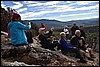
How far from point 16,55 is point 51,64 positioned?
1388mm

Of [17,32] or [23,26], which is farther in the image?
[17,32]

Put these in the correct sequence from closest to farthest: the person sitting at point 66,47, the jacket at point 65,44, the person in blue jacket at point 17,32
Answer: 1. the person in blue jacket at point 17,32
2. the person sitting at point 66,47
3. the jacket at point 65,44

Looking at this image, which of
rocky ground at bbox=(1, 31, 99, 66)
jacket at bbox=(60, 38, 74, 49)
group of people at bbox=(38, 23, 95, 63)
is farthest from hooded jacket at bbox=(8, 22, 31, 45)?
jacket at bbox=(60, 38, 74, 49)

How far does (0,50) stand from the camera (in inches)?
392

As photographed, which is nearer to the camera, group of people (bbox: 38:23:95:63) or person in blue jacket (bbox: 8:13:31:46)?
person in blue jacket (bbox: 8:13:31:46)

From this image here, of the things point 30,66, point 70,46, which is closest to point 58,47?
point 70,46

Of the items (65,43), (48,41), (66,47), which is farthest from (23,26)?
(66,47)

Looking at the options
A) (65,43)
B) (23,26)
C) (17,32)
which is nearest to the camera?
(23,26)

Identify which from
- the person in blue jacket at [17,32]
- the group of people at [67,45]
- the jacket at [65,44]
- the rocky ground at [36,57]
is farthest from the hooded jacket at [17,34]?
the jacket at [65,44]

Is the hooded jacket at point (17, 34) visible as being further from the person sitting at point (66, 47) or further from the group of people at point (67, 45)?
the person sitting at point (66, 47)

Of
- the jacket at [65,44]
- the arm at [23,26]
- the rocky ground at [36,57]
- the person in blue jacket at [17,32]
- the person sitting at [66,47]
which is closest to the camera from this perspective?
the rocky ground at [36,57]

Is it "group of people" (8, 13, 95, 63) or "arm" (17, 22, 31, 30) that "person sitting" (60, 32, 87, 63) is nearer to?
"group of people" (8, 13, 95, 63)

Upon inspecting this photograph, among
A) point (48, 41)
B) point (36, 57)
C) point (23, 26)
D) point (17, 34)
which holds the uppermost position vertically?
point (23, 26)

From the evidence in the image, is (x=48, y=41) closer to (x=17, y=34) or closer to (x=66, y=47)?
(x=66, y=47)
